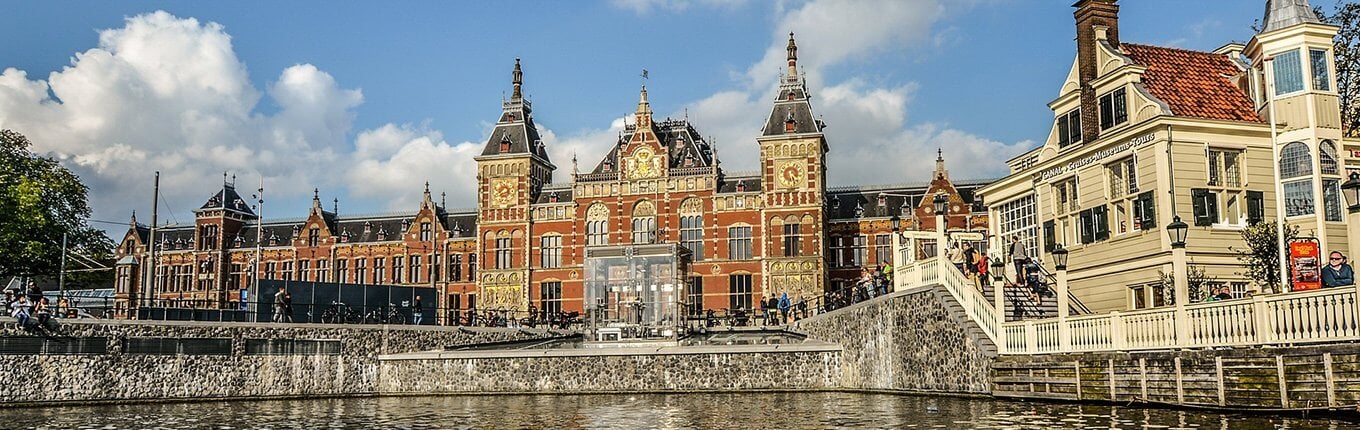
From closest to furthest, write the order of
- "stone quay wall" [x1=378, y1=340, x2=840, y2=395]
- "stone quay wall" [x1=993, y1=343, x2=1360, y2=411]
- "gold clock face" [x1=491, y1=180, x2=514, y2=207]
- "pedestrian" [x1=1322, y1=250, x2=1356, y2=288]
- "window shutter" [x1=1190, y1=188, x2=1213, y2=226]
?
"stone quay wall" [x1=993, y1=343, x2=1360, y2=411] → "pedestrian" [x1=1322, y1=250, x2=1356, y2=288] → "window shutter" [x1=1190, y1=188, x2=1213, y2=226] → "stone quay wall" [x1=378, y1=340, x2=840, y2=395] → "gold clock face" [x1=491, y1=180, x2=514, y2=207]

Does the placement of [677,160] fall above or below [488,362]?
above

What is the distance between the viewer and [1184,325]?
18047 millimetres

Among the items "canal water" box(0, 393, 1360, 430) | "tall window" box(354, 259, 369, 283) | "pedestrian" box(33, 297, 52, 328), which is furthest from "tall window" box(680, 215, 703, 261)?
"pedestrian" box(33, 297, 52, 328)

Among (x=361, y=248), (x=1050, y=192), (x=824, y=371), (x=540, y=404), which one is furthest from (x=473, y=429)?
(x=361, y=248)

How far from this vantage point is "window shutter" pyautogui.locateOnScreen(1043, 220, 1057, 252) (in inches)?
1166

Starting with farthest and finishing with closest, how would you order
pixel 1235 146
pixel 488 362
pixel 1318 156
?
pixel 488 362 < pixel 1235 146 < pixel 1318 156

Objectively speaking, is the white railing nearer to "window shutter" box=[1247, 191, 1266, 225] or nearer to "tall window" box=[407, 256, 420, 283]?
"window shutter" box=[1247, 191, 1266, 225]

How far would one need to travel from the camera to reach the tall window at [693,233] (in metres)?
57.3

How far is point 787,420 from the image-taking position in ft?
65.5

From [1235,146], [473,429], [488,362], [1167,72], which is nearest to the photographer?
[473,429]

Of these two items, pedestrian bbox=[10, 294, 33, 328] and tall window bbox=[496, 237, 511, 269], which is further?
tall window bbox=[496, 237, 511, 269]

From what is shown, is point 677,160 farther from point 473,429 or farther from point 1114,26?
point 473,429

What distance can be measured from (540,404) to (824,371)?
29.9 feet

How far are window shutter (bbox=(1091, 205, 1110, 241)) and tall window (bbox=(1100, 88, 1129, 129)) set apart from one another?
214 centimetres
